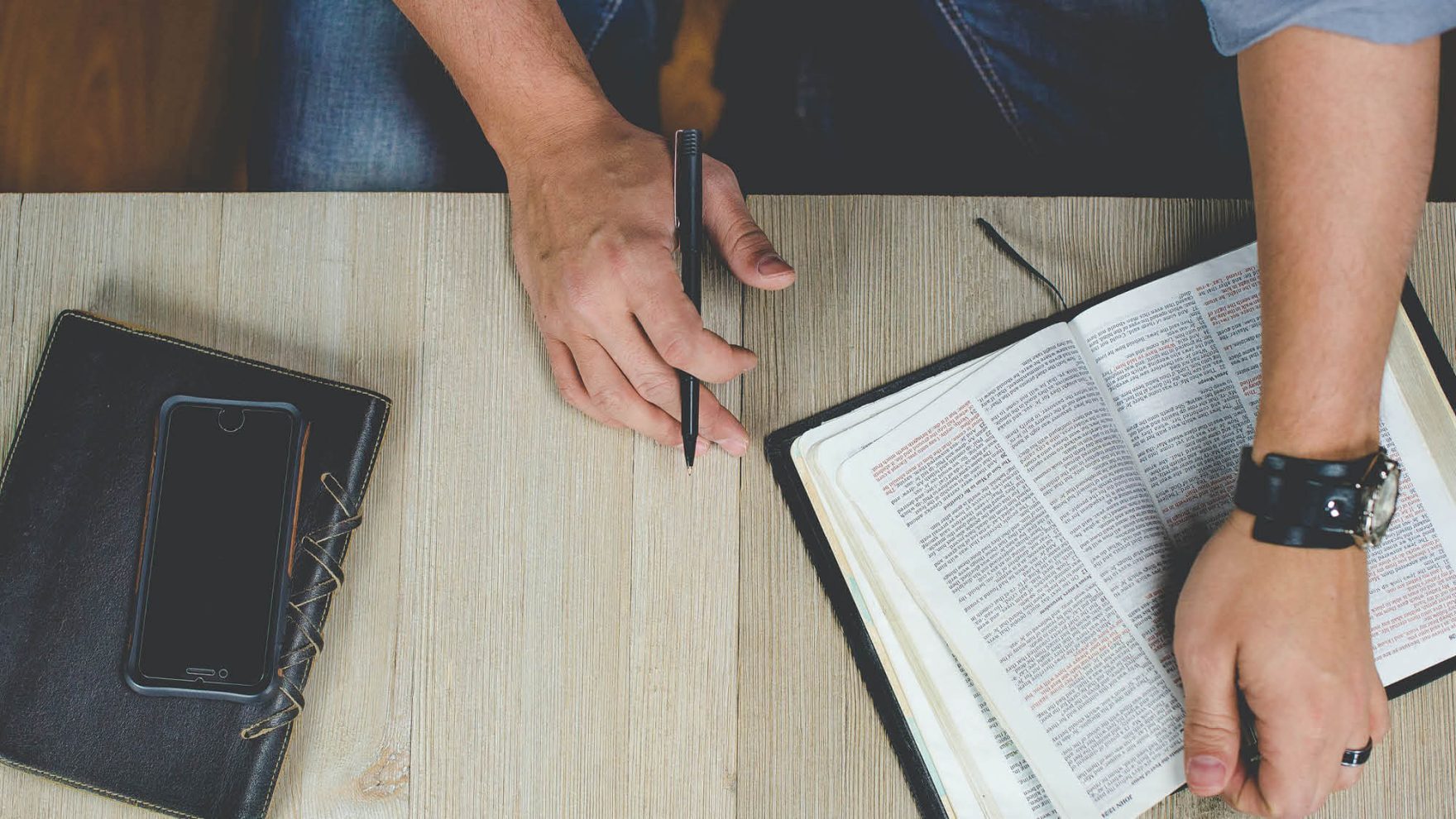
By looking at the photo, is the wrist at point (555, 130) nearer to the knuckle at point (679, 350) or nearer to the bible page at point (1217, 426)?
the knuckle at point (679, 350)

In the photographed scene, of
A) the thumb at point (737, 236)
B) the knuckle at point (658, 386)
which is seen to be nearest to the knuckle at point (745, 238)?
the thumb at point (737, 236)

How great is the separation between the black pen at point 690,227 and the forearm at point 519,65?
0.13 m

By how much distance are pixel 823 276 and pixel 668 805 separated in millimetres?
447

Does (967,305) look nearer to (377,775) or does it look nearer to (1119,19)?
(1119,19)

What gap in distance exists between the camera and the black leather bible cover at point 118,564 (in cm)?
68

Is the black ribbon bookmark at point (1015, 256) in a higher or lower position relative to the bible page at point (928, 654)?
higher

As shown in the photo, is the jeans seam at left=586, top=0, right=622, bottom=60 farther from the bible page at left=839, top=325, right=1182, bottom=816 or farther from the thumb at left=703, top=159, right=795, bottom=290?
the bible page at left=839, top=325, right=1182, bottom=816

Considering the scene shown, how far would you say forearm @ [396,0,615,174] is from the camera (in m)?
0.77

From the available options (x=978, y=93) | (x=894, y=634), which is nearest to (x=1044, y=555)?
(x=894, y=634)

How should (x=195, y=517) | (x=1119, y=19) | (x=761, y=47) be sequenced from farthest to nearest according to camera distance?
(x=761, y=47)
(x=1119, y=19)
(x=195, y=517)

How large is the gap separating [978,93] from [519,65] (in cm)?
47

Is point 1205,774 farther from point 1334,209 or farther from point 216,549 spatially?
point 216,549

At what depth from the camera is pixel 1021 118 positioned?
0.92 meters

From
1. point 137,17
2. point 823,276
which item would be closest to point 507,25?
point 823,276
